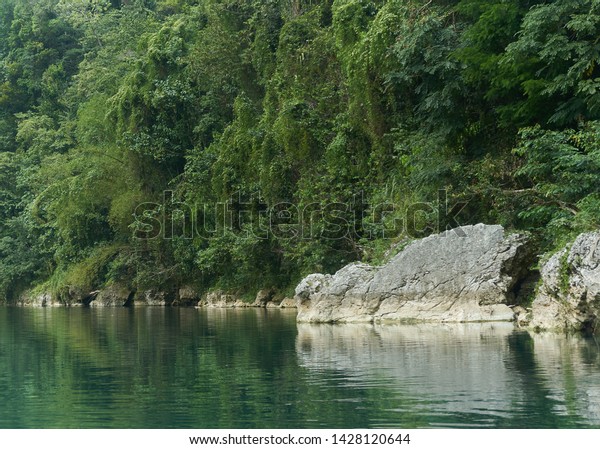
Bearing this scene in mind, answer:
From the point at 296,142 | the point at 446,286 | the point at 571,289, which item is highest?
the point at 296,142

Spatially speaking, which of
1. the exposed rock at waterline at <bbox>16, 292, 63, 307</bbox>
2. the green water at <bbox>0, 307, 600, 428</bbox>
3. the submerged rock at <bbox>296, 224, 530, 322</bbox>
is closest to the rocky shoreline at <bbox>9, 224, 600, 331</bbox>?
the submerged rock at <bbox>296, 224, 530, 322</bbox>

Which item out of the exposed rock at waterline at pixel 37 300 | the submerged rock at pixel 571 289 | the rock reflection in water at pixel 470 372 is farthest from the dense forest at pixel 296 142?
the rock reflection in water at pixel 470 372

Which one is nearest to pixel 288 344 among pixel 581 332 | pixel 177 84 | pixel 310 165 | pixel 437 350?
pixel 437 350

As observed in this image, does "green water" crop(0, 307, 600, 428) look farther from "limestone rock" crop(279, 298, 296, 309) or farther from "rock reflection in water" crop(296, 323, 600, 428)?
"limestone rock" crop(279, 298, 296, 309)

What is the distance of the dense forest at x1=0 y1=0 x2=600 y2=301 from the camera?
23672 mm

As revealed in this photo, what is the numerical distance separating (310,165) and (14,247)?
2656 centimetres

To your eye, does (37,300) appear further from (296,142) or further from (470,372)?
(470,372)

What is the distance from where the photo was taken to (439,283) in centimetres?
2328

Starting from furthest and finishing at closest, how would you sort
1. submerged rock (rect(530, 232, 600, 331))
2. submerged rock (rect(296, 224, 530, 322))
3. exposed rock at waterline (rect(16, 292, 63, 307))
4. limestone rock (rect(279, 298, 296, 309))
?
exposed rock at waterline (rect(16, 292, 63, 307)) → limestone rock (rect(279, 298, 296, 309)) → submerged rock (rect(296, 224, 530, 322)) → submerged rock (rect(530, 232, 600, 331))

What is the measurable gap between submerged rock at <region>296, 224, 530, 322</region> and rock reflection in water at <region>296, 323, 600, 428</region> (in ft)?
4.41

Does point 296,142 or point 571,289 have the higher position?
point 296,142

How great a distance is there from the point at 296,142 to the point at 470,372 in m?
21.9

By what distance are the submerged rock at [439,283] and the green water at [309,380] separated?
1.03m

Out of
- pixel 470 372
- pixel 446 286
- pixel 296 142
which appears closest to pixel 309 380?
pixel 470 372
